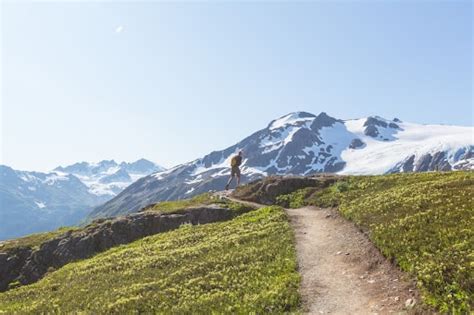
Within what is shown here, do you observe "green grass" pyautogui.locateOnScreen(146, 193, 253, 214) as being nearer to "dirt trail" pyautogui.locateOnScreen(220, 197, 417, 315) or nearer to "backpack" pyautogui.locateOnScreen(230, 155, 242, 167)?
"backpack" pyautogui.locateOnScreen(230, 155, 242, 167)

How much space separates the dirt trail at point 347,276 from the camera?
1806 cm

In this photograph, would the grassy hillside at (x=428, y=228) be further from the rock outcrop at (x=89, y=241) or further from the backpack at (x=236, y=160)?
the backpack at (x=236, y=160)

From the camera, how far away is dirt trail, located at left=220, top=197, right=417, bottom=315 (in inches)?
711

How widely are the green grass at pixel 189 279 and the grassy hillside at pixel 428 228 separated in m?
4.77

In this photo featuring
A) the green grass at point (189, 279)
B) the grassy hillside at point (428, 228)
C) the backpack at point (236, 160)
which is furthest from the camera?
the backpack at point (236, 160)

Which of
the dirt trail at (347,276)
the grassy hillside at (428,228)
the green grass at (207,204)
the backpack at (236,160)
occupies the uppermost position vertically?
the backpack at (236,160)

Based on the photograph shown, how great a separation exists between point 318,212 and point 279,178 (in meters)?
12.3

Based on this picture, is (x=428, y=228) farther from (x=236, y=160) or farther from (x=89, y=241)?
(x=236, y=160)

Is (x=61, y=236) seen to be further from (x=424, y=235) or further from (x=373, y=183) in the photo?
(x=424, y=235)

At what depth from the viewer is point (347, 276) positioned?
71.2ft

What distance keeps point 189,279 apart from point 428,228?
38.7 ft

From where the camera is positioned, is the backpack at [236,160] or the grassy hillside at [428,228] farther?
the backpack at [236,160]

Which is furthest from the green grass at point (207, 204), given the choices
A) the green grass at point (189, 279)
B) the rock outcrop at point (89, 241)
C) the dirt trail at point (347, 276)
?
the dirt trail at point (347, 276)

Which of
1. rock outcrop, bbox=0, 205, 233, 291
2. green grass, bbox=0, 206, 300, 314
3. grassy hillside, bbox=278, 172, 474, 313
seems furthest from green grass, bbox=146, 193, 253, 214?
green grass, bbox=0, 206, 300, 314
